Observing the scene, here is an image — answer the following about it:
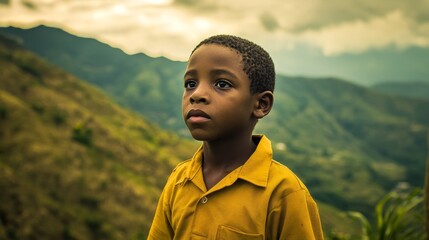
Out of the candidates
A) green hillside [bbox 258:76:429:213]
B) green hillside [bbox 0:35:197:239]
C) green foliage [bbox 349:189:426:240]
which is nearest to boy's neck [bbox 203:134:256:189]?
green foliage [bbox 349:189:426:240]

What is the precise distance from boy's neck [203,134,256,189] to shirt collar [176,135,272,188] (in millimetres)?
70

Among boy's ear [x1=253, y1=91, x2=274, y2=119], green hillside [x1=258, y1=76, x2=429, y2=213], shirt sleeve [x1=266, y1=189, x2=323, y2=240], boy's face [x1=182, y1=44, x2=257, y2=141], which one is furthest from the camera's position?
green hillside [x1=258, y1=76, x2=429, y2=213]

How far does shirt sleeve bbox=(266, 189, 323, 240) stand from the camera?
155cm

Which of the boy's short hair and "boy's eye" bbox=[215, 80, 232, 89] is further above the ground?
the boy's short hair

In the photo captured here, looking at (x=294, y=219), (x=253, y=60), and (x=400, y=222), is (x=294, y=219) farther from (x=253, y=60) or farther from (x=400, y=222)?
(x=400, y=222)

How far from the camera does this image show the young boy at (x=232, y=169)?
1.58 metres

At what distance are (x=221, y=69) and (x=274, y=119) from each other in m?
188

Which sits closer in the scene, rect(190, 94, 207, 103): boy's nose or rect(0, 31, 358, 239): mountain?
rect(190, 94, 207, 103): boy's nose

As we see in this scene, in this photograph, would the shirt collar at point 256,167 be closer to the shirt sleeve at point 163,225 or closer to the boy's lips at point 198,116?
the shirt sleeve at point 163,225

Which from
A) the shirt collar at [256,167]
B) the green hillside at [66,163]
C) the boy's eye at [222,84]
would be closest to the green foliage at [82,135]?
Answer: the green hillside at [66,163]

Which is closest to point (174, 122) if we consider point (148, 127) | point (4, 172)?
point (148, 127)

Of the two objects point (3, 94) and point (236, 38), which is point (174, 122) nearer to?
point (3, 94)

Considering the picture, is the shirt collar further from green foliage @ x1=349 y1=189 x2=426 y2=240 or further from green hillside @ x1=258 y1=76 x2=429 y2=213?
green hillside @ x1=258 y1=76 x2=429 y2=213

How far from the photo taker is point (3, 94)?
47281 millimetres
